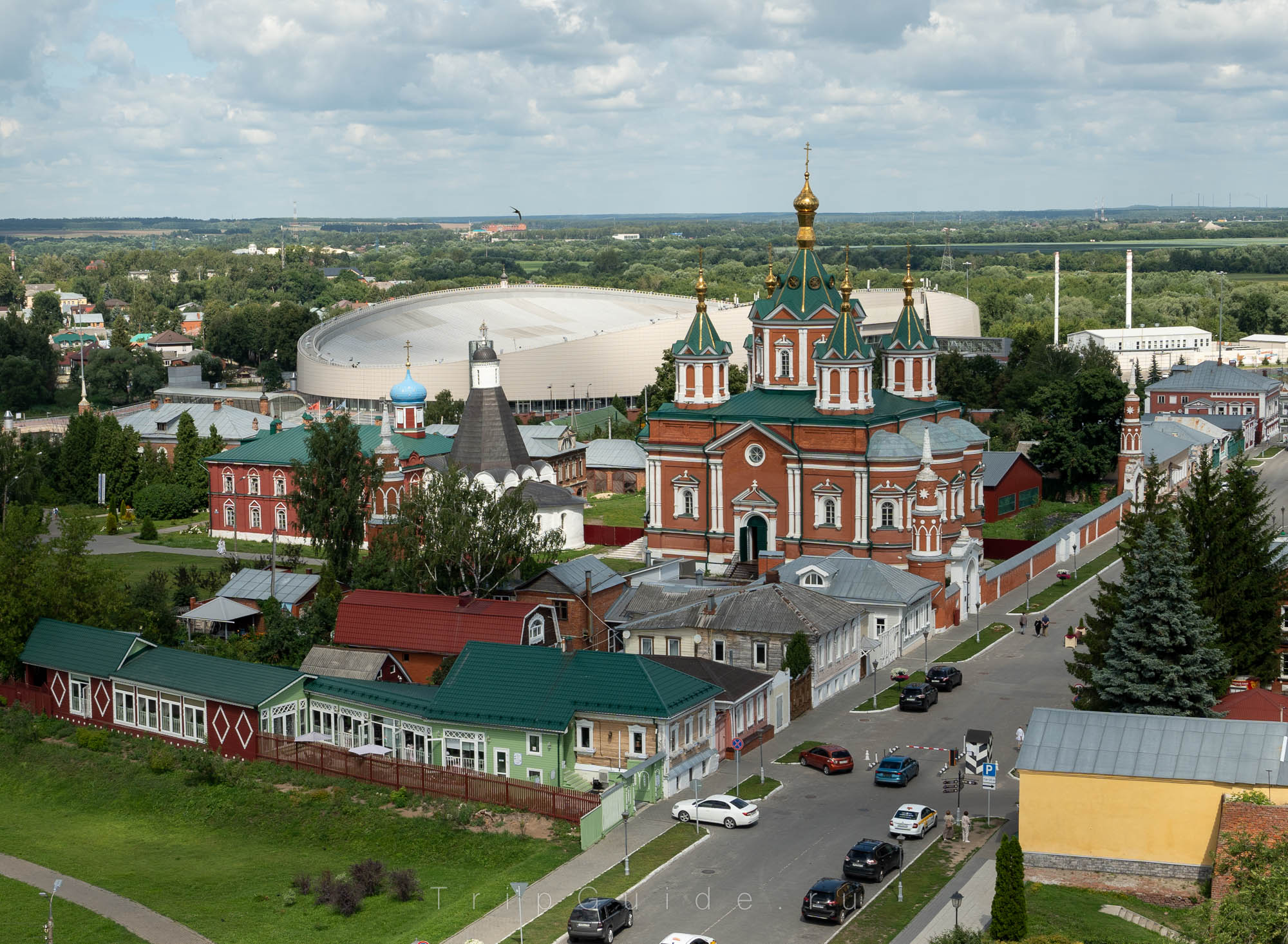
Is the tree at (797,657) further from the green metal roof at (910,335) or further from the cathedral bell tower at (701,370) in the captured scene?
the green metal roof at (910,335)

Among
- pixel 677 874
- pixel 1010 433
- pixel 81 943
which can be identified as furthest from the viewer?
pixel 1010 433

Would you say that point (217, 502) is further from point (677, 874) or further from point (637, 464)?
point (677, 874)

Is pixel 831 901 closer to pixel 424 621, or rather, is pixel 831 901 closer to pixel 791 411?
pixel 424 621

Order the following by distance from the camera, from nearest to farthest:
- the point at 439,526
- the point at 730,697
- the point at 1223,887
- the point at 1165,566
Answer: the point at 1223,887 < the point at 1165,566 < the point at 730,697 < the point at 439,526

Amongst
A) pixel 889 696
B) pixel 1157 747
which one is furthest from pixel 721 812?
pixel 889 696

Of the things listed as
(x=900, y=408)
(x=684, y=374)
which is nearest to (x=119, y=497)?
(x=684, y=374)

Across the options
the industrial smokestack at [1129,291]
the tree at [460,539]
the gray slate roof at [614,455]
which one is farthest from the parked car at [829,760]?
the industrial smokestack at [1129,291]
